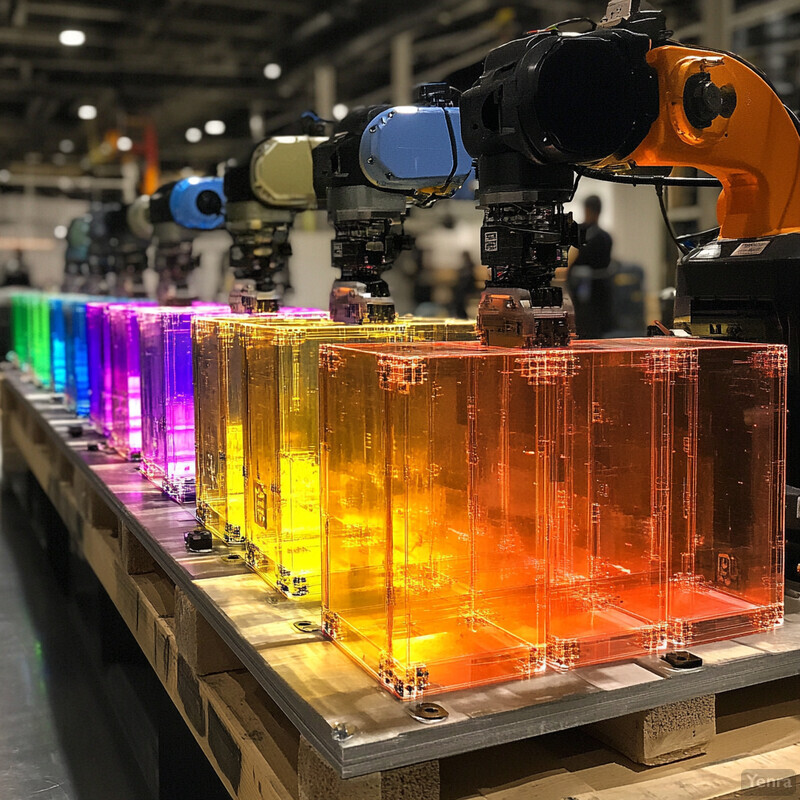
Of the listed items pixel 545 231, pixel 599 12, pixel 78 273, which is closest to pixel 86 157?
pixel 78 273

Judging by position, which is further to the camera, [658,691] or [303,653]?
[303,653]

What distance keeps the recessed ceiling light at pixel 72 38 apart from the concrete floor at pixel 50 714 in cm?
743

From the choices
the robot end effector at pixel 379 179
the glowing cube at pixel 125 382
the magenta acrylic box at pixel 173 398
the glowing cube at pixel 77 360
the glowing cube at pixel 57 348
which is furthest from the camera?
the glowing cube at pixel 57 348

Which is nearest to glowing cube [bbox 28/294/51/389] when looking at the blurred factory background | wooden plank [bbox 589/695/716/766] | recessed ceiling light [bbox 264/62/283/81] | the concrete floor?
the blurred factory background

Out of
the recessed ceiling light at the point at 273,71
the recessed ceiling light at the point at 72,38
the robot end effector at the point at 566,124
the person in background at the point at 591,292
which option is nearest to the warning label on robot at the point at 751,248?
the robot end effector at the point at 566,124

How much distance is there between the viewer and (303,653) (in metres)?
1.80

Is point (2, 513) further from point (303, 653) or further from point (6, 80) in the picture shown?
point (6, 80)

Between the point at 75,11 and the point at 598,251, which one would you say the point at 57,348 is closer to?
the point at 598,251

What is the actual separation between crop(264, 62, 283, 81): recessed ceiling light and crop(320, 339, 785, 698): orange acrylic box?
10.3 meters

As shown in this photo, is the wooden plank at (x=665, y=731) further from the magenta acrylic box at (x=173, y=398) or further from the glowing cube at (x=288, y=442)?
the magenta acrylic box at (x=173, y=398)

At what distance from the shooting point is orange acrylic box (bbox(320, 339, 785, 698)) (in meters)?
1.70

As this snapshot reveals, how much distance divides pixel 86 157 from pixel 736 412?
559 inches

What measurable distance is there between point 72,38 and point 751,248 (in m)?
9.91

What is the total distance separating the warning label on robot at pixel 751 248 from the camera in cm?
216
